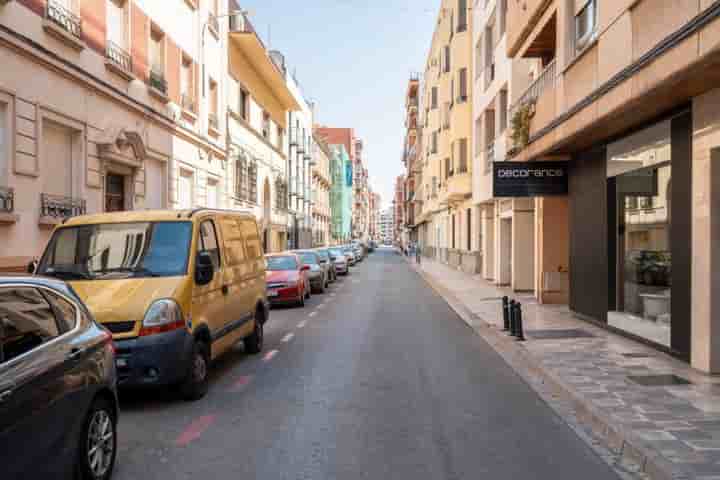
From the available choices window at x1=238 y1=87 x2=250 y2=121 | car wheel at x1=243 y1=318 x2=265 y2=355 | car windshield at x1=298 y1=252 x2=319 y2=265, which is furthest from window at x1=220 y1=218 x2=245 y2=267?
window at x1=238 y1=87 x2=250 y2=121

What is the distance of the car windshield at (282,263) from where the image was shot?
18172 millimetres

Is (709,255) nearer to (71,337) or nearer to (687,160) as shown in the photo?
(687,160)

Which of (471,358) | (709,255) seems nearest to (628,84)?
(709,255)

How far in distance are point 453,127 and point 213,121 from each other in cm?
1307

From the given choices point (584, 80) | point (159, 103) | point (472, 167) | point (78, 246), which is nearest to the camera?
point (78, 246)

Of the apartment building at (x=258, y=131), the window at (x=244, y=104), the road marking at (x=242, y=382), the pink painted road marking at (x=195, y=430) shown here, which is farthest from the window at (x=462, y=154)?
the pink painted road marking at (x=195, y=430)

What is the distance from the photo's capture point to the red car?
1700cm

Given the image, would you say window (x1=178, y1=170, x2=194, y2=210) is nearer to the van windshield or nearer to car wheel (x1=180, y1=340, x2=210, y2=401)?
the van windshield

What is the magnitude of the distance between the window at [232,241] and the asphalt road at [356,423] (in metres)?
1.54

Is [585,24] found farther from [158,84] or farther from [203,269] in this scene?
[158,84]

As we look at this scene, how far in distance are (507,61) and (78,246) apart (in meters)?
17.1

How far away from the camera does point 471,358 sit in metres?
9.59

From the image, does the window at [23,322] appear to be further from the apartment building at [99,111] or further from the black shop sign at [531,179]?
the black shop sign at [531,179]

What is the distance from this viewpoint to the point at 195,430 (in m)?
5.74
